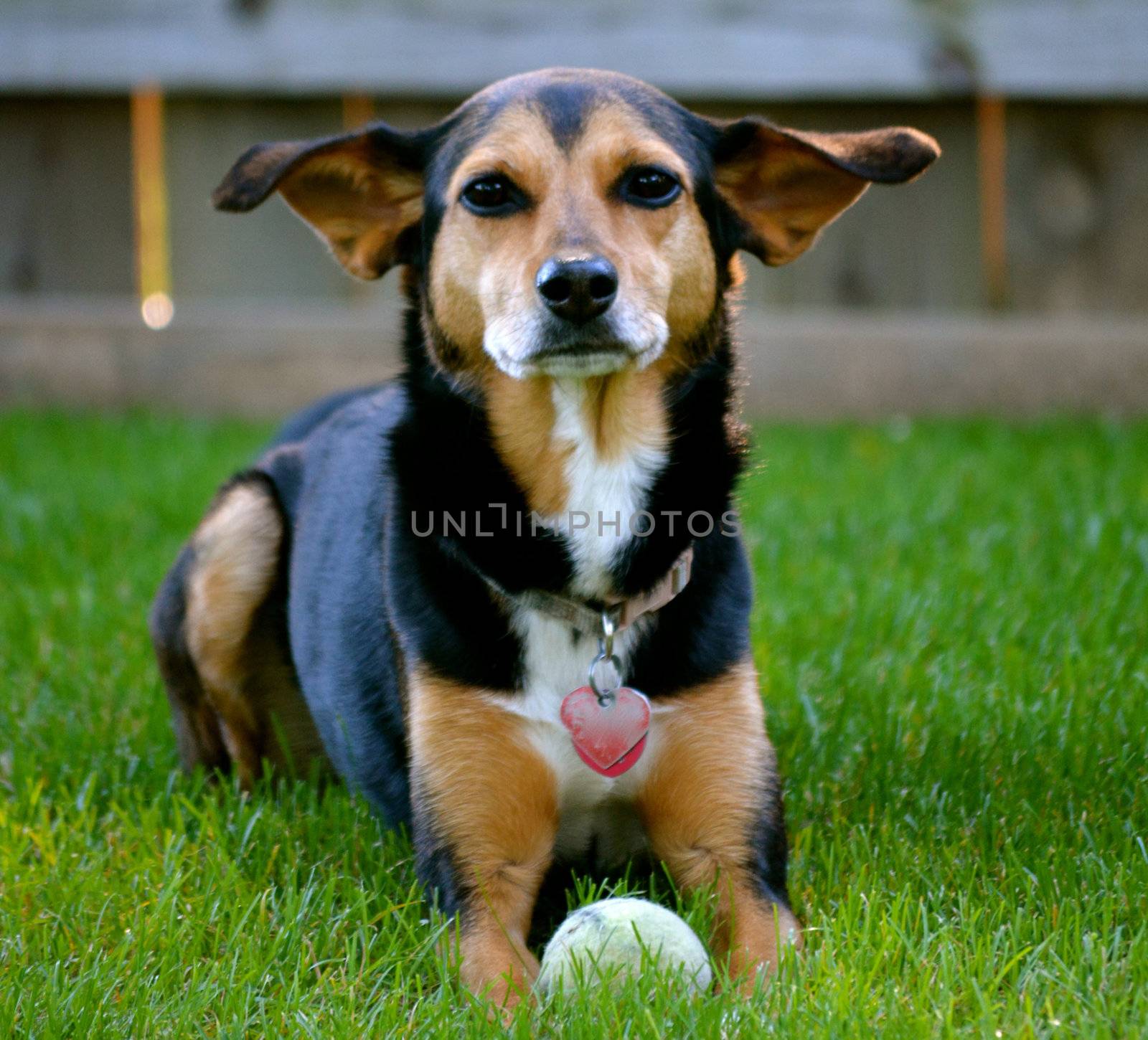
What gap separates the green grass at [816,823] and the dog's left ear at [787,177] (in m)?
0.53

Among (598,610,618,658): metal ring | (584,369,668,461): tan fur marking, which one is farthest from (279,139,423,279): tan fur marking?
(598,610,618,658): metal ring

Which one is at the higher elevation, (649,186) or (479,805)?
(649,186)

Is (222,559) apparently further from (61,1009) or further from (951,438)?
(951,438)

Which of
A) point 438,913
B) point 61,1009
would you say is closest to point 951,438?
point 438,913

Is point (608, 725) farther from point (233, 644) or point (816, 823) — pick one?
point (233, 644)

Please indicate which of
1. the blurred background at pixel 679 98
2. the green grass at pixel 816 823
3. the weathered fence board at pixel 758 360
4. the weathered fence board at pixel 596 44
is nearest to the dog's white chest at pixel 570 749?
the green grass at pixel 816 823

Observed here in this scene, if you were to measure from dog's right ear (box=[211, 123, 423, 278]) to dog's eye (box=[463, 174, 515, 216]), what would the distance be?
315 millimetres

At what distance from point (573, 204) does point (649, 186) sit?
7.1 inches

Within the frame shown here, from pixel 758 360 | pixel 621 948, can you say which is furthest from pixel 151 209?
pixel 621 948

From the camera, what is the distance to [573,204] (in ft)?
8.98

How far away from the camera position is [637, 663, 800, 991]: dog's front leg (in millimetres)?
2504

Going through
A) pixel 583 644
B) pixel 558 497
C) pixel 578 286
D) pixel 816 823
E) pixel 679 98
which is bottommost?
pixel 816 823

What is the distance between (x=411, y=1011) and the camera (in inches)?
88.3

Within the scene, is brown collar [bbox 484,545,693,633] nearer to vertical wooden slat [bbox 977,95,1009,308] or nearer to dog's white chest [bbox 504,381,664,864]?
dog's white chest [bbox 504,381,664,864]
